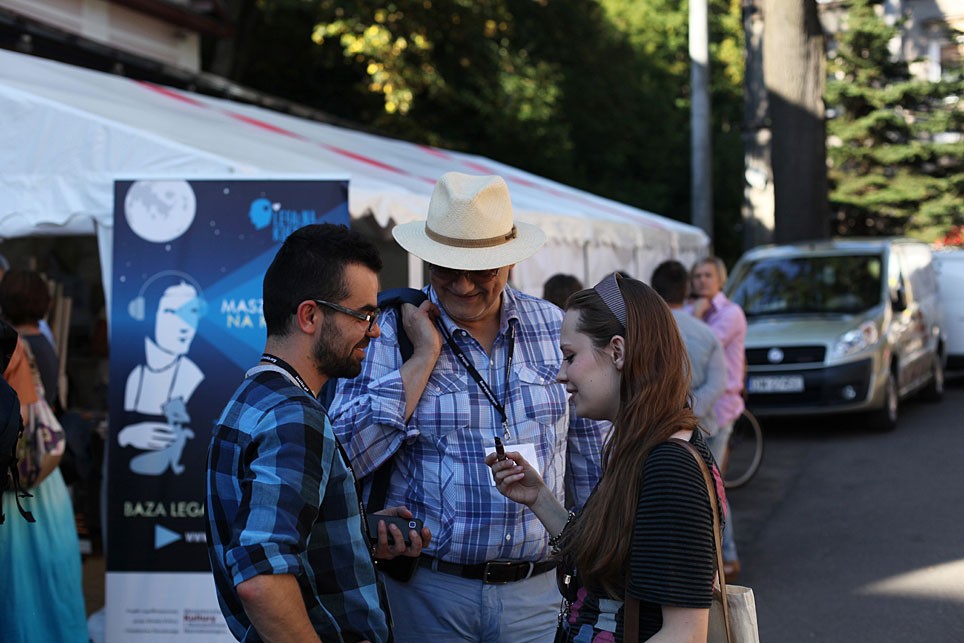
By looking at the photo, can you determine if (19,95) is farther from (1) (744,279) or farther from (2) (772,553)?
(1) (744,279)

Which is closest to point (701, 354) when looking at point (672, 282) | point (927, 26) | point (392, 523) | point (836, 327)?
point (672, 282)

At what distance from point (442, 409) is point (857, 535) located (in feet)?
19.2

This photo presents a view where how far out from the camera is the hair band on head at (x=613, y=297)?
241 cm

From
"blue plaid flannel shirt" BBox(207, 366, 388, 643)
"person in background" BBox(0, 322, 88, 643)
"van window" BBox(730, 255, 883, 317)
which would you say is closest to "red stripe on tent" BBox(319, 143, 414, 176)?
"person in background" BBox(0, 322, 88, 643)

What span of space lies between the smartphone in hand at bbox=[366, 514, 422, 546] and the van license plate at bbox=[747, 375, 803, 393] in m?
10.1

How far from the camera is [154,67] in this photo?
38.6ft

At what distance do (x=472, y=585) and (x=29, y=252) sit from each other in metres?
7.55

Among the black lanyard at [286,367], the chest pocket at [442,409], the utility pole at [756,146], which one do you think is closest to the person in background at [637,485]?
the black lanyard at [286,367]

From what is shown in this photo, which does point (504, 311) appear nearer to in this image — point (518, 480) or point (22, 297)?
point (518, 480)

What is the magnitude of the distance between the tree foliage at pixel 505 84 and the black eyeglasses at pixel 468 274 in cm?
1444

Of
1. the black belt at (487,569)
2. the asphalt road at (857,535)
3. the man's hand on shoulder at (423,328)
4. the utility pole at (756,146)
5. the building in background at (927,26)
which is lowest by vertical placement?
the asphalt road at (857,535)

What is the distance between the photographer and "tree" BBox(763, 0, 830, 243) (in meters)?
18.2

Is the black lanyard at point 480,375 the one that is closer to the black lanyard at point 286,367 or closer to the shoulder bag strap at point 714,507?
the black lanyard at point 286,367

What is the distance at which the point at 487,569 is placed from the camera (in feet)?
10.4
